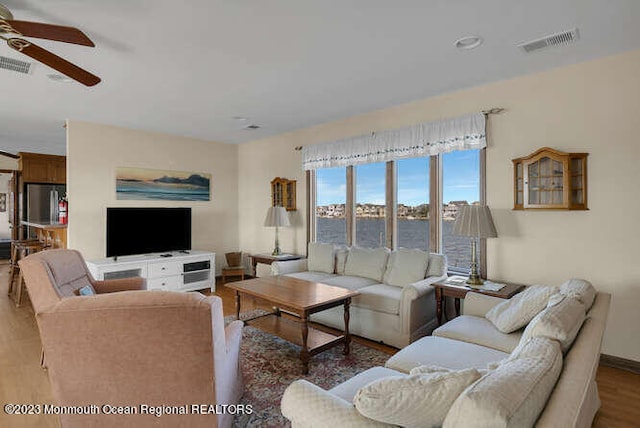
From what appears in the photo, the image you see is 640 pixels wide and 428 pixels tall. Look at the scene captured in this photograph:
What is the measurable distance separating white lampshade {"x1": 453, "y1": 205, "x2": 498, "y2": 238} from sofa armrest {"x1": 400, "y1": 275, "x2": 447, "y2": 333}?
2.08 feet

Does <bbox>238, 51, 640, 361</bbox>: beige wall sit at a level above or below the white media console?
above

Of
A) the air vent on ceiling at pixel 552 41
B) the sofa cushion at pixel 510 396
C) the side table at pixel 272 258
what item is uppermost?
the air vent on ceiling at pixel 552 41

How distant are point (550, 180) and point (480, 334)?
1.68 metres

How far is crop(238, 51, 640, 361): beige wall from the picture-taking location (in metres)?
2.77

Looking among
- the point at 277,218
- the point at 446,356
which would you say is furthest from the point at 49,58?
the point at 277,218

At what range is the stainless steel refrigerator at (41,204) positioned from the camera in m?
7.42

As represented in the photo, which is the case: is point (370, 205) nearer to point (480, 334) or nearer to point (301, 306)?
point (301, 306)

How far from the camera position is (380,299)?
337 cm

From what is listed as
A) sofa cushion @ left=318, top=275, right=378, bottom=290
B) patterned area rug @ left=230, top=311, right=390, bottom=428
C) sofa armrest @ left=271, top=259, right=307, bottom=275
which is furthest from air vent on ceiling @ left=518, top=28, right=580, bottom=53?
sofa armrest @ left=271, top=259, right=307, bottom=275

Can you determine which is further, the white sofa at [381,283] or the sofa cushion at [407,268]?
the sofa cushion at [407,268]

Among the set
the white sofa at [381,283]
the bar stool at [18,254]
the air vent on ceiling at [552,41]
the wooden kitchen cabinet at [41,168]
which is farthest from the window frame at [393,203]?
the wooden kitchen cabinet at [41,168]

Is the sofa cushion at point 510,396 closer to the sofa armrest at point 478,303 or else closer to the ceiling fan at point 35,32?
the sofa armrest at point 478,303

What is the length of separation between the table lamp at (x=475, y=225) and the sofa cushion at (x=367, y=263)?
1.03m

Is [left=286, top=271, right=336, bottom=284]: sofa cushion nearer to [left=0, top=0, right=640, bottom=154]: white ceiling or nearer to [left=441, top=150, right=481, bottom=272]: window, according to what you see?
[left=441, top=150, right=481, bottom=272]: window
